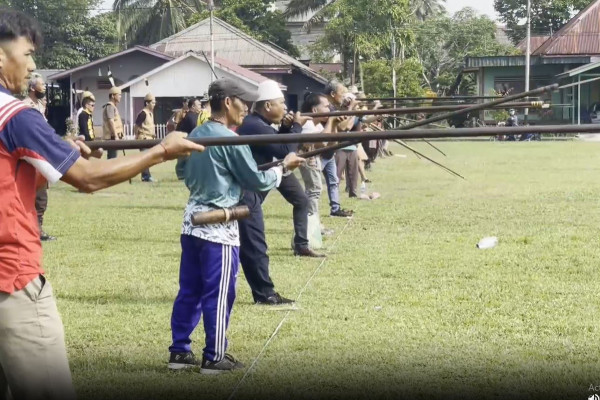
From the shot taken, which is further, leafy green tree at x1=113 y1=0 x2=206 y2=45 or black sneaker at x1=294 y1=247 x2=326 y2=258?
leafy green tree at x1=113 y1=0 x2=206 y2=45

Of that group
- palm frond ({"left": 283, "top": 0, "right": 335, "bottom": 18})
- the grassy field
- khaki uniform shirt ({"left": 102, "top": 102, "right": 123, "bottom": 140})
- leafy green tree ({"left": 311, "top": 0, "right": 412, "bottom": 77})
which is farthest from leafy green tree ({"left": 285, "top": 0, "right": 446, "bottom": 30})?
the grassy field

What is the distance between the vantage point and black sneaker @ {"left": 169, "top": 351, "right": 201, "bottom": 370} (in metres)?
7.02

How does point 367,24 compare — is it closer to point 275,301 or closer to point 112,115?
point 112,115

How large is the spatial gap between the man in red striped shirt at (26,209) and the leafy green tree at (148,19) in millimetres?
65334

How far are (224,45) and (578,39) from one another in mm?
19864

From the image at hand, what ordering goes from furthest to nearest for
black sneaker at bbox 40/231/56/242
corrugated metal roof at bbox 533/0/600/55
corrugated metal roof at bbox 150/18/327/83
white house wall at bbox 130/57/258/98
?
corrugated metal roof at bbox 150/18/327/83, corrugated metal roof at bbox 533/0/600/55, white house wall at bbox 130/57/258/98, black sneaker at bbox 40/231/56/242

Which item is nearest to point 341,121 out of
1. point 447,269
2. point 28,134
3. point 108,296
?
point 447,269

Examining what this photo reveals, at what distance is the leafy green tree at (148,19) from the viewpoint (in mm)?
68875

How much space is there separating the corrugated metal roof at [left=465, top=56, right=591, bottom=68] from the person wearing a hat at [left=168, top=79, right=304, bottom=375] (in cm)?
5093

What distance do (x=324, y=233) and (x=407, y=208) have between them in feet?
11.3

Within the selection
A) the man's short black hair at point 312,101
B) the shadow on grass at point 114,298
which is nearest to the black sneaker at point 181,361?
the shadow on grass at point 114,298

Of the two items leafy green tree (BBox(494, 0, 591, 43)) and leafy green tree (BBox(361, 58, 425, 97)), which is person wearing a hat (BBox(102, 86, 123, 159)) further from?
leafy green tree (BBox(494, 0, 591, 43))

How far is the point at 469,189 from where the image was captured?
20.9 meters

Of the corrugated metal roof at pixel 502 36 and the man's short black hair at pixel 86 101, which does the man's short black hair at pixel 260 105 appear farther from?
the corrugated metal roof at pixel 502 36
